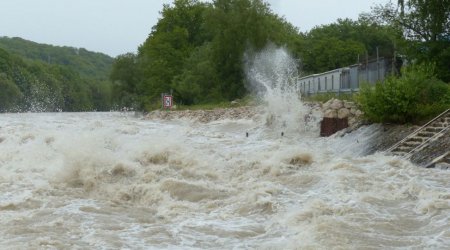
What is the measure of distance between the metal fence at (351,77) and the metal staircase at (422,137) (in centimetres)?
455

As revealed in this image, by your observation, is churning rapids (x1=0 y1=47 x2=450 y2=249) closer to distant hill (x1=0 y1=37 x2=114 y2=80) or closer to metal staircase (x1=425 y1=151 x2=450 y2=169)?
metal staircase (x1=425 y1=151 x2=450 y2=169)

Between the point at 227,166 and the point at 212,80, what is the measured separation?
42.5m

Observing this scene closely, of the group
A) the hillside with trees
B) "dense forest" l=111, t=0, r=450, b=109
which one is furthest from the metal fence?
the hillside with trees

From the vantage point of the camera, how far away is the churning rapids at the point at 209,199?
792cm

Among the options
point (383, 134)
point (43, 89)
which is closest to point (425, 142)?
point (383, 134)

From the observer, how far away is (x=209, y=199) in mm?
10711

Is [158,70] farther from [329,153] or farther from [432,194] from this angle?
[432,194]

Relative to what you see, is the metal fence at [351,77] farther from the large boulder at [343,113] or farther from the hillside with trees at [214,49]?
the hillside with trees at [214,49]

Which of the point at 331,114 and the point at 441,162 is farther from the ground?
the point at 331,114

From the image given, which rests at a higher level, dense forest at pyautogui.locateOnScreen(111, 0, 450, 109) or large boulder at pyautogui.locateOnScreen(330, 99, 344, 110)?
dense forest at pyautogui.locateOnScreen(111, 0, 450, 109)

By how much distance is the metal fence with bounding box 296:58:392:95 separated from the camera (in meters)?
28.1

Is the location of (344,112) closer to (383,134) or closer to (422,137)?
(383,134)

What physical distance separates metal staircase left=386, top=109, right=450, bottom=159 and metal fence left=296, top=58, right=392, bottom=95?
455cm

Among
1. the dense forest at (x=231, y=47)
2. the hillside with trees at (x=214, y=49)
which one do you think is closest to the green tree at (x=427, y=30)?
the dense forest at (x=231, y=47)
